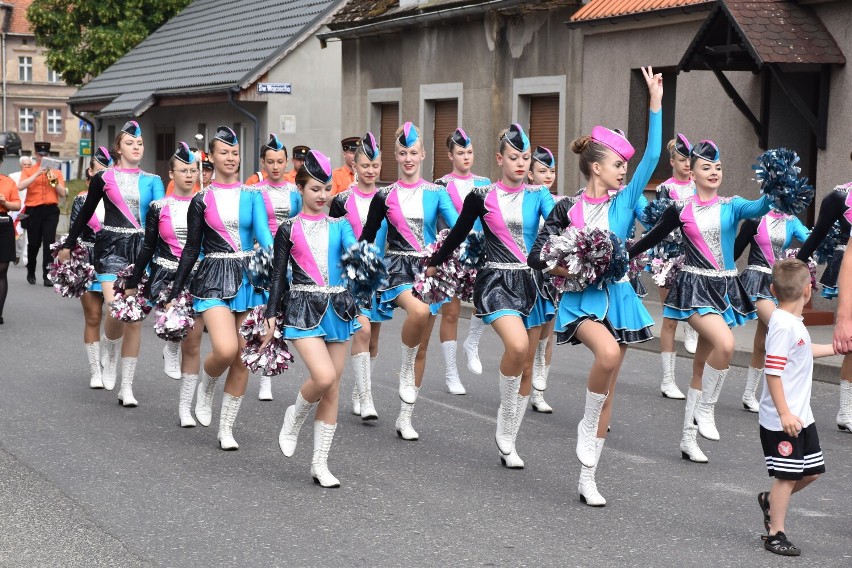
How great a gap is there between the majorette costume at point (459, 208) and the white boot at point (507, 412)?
2229 millimetres

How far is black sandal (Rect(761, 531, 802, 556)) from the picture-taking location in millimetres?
5863

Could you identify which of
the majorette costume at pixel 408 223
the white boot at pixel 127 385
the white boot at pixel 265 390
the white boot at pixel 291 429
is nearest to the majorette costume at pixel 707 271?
the majorette costume at pixel 408 223

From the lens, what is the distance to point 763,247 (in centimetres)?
973

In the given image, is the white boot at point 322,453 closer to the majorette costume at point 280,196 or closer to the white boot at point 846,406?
the majorette costume at point 280,196

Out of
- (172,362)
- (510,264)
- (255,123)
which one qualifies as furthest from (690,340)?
(255,123)

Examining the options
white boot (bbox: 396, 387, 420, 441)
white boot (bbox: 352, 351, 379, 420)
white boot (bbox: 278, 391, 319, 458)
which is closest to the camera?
white boot (bbox: 278, 391, 319, 458)

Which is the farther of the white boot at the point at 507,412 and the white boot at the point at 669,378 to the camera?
the white boot at the point at 669,378

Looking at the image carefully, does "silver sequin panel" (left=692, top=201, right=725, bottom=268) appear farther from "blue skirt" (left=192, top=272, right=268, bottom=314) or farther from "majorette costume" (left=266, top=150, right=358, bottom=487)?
"blue skirt" (left=192, top=272, right=268, bottom=314)

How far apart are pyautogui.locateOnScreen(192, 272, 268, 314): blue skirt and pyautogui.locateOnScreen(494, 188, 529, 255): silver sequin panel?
1.63 meters

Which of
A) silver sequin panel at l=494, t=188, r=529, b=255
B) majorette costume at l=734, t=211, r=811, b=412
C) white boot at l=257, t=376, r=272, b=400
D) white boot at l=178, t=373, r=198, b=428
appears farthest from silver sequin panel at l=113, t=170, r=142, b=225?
majorette costume at l=734, t=211, r=811, b=412

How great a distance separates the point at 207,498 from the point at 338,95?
2524cm

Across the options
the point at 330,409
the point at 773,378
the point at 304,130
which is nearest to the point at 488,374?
the point at 330,409

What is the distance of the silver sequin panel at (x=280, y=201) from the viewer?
9.86 meters

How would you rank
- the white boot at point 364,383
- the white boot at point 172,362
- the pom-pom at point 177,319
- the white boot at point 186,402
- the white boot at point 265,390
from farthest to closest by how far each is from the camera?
1. the white boot at point 172,362
2. the white boot at point 265,390
3. the white boot at point 364,383
4. the white boot at point 186,402
5. the pom-pom at point 177,319
